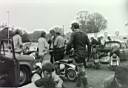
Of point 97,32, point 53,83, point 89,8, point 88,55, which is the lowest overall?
point 53,83

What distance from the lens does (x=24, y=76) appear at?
2.26 metres

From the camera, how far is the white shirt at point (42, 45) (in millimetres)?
2229

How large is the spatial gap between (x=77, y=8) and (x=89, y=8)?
85 mm

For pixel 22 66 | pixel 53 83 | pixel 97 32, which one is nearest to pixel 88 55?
pixel 97 32

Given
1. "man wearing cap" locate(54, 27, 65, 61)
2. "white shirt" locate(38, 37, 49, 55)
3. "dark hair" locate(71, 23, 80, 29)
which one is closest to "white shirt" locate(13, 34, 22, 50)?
"white shirt" locate(38, 37, 49, 55)

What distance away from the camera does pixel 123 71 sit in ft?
7.35

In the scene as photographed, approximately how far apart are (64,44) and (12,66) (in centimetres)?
40

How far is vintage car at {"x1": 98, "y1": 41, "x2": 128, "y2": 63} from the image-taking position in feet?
7.29

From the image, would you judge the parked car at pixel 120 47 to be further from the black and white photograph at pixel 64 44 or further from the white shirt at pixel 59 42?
the white shirt at pixel 59 42

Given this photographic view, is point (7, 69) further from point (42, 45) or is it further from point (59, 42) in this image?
point (59, 42)

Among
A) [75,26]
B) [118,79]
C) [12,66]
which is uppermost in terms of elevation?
[75,26]

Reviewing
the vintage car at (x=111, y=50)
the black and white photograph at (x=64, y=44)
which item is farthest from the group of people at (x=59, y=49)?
the vintage car at (x=111, y=50)

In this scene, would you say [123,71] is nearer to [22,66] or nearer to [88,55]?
[88,55]

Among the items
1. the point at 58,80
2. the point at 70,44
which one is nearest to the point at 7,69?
the point at 58,80
